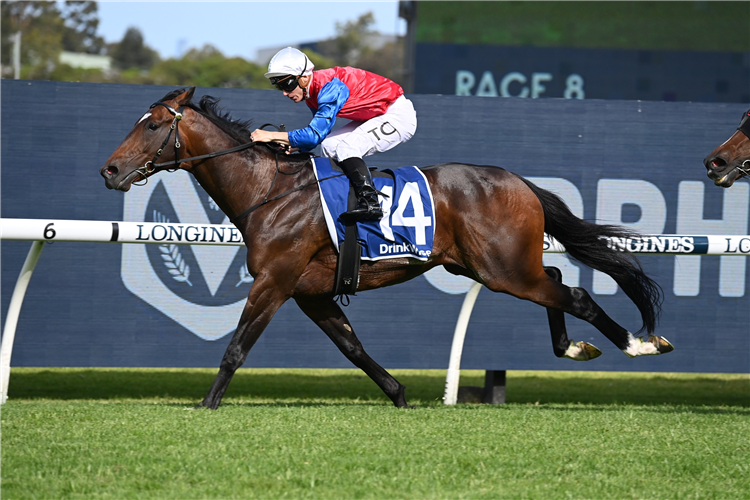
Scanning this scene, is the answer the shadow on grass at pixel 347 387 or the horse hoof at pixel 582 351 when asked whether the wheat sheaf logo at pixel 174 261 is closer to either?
the shadow on grass at pixel 347 387

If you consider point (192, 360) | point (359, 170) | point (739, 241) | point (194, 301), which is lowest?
point (192, 360)

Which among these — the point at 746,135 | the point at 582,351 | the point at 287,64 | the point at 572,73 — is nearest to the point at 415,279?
the point at 582,351

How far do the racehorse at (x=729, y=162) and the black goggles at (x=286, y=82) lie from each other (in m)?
2.38

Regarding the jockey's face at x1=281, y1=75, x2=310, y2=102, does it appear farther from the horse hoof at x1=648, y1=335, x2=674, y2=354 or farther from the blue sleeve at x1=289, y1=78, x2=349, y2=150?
the horse hoof at x1=648, y1=335, x2=674, y2=354

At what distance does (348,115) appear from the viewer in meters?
5.09

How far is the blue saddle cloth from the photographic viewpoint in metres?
4.75

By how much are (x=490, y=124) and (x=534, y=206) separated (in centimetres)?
133

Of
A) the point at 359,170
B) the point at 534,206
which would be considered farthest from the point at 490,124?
the point at 359,170

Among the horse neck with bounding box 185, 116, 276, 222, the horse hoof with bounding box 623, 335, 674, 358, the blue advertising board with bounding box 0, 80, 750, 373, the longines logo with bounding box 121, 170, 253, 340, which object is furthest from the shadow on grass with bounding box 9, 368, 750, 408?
the horse neck with bounding box 185, 116, 276, 222

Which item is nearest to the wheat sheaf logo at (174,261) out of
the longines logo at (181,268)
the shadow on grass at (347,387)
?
the longines logo at (181,268)

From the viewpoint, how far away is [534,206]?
5031mm

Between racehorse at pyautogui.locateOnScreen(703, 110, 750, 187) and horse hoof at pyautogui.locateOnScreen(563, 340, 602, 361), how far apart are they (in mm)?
1174

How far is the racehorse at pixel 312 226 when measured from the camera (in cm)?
469

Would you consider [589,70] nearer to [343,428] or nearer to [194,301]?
[194,301]
